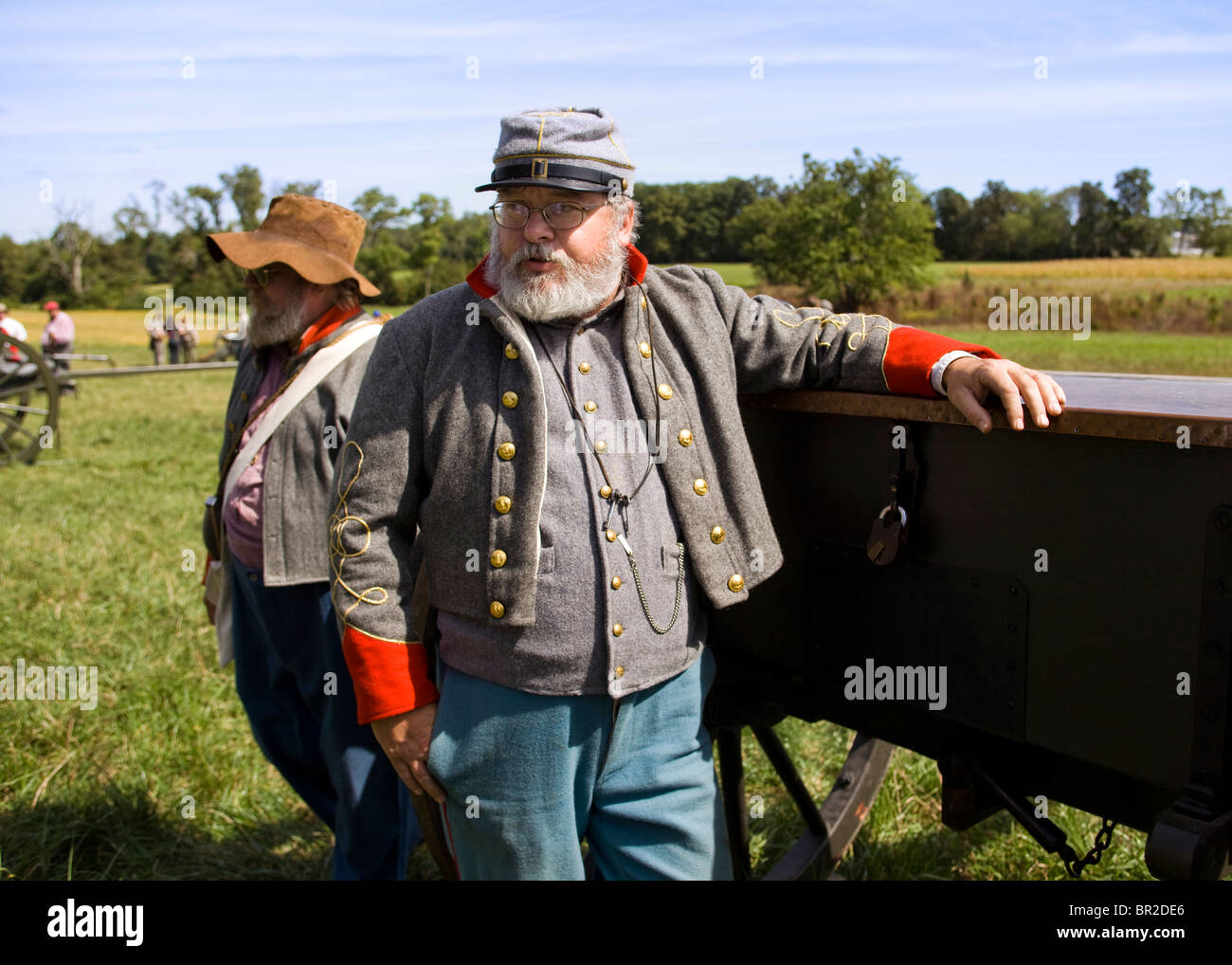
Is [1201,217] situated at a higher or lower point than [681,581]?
higher

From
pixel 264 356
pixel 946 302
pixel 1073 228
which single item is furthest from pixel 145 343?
pixel 264 356

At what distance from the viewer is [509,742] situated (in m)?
2.04

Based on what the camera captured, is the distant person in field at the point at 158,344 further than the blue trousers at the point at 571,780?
Yes

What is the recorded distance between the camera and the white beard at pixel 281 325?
3150 millimetres

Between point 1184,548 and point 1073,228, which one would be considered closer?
point 1184,548

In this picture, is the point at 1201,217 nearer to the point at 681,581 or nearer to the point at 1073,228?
the point at 1073,228

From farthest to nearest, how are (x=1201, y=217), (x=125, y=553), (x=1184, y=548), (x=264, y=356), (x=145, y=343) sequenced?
1. (x=145, y=343)
2. (x=1201, y=217)
3. (x=125, y=553)
4. (x=264, y=356)
5. (x=1184, y=548)

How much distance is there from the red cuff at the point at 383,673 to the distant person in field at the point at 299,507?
0.95 metres

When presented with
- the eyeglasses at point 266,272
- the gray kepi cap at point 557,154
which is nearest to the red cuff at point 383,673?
the gray kepi cap at point 557,154

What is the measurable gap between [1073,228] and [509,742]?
4654cm

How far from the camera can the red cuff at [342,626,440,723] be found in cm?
206

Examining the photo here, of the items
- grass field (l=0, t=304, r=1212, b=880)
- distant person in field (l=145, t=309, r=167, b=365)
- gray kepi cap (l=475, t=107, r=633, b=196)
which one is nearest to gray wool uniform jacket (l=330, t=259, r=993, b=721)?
gray kepi cap (l=475, t=107, r=633, b=196)

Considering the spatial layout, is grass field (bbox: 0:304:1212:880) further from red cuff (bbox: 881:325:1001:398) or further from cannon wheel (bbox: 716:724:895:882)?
red cuff (bbox: 881:325:1001:398)

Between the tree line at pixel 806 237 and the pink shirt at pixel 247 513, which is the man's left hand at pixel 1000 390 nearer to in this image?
the pink shirt at pixel 247 513
